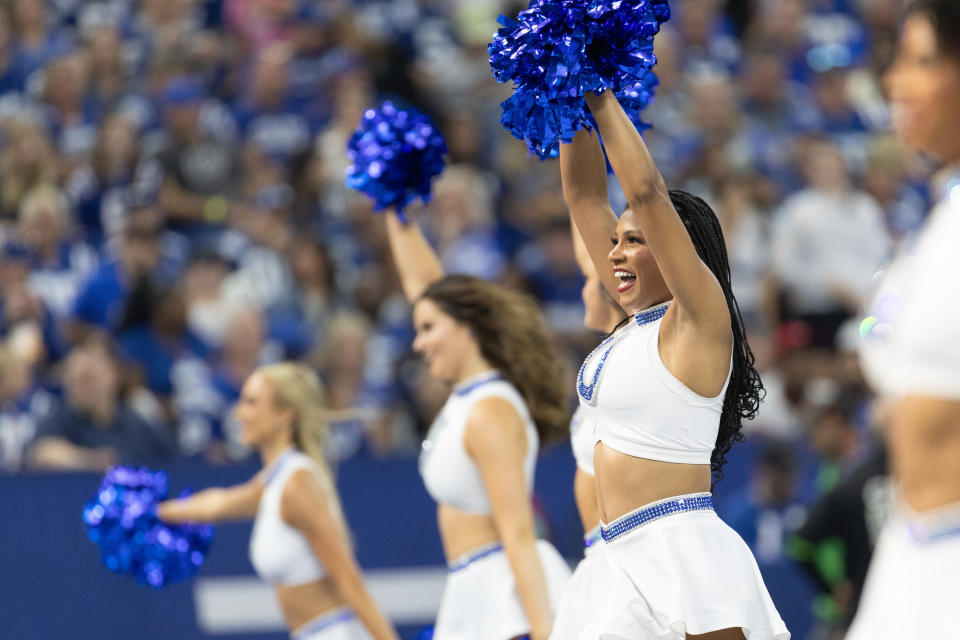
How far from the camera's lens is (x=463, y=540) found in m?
4.39

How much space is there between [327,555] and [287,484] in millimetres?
345

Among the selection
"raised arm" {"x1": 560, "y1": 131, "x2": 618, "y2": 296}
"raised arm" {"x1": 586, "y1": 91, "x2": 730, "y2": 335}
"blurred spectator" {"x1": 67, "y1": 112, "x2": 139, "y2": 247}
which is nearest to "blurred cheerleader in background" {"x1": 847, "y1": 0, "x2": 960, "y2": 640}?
"raised arm" {"x1": 586, "y1": 91, "x2": 730, "y2": 335}

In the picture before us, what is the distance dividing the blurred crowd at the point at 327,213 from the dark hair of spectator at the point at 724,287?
275 cm

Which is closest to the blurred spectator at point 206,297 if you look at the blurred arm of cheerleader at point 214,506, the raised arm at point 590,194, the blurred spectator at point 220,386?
the blurred spectator at point 220,386

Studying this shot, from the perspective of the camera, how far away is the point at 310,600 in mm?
4996

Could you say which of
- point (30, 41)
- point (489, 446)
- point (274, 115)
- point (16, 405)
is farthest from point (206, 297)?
point (489, 446)

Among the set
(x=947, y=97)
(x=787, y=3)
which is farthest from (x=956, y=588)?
(x=787, y=3)

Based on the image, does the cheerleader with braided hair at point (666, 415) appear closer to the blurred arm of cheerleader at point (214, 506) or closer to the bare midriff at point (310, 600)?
the bare midriff at point (310, 600)

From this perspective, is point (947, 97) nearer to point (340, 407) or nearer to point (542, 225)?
point (340, 407)

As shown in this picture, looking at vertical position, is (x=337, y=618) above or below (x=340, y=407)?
below

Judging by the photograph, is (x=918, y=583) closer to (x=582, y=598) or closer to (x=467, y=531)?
(x=582, y=598)

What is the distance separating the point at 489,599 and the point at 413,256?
1.19 metres

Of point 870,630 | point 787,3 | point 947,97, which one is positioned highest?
point 787,3

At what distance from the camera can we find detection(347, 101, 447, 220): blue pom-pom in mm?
4633
